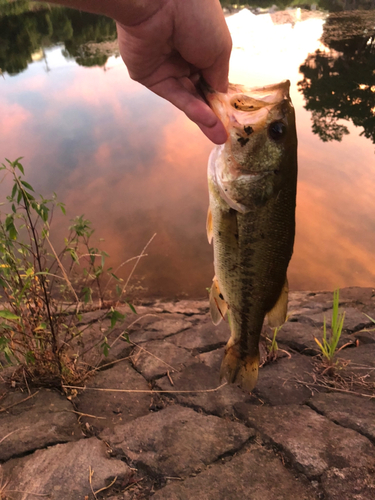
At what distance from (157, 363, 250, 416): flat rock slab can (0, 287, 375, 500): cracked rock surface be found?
1cm

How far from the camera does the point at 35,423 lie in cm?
259

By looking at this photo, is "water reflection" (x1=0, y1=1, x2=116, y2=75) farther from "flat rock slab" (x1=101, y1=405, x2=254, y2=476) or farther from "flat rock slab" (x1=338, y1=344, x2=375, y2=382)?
"flat rock slab" (x1=338, y1=344, x2=375, y2=382)

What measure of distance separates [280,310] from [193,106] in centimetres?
136

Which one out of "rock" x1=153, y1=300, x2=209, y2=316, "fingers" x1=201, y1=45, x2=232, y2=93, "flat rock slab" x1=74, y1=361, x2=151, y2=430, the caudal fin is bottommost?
"rock" x1=153, y1=300, x2=209, y2=316

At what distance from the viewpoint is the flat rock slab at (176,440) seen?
94.3 inches

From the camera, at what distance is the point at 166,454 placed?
245cm

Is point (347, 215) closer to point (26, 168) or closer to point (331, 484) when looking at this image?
point (331, 484)

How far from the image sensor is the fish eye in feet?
5.74

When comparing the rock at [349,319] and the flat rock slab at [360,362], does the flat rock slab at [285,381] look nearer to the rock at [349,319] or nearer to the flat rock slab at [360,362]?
the flat rock slab at [360,362]

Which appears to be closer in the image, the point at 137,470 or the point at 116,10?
the point at 116,10

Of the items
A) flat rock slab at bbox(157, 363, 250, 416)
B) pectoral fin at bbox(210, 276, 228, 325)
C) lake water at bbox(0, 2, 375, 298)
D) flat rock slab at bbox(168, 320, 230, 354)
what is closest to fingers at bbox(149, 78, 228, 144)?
pectoral fin at bbox(210, 276, 228, 325)

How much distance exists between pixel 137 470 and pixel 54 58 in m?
21.3

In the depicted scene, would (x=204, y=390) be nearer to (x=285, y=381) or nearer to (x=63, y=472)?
(x=285, y=381)

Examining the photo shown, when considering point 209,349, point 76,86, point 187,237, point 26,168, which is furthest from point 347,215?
point 76,86
